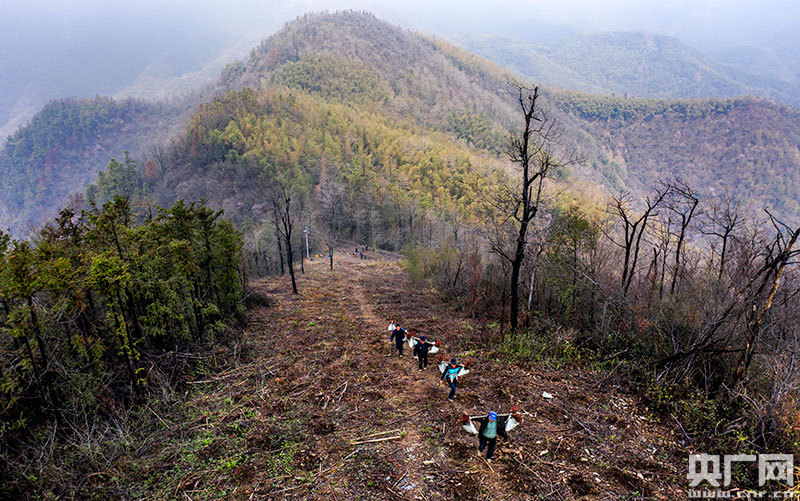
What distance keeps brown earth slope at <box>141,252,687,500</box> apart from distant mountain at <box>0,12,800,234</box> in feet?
137

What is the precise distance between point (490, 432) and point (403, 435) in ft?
6.10

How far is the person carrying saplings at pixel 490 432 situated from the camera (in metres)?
6.58

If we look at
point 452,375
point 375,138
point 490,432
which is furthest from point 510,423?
point 375,138

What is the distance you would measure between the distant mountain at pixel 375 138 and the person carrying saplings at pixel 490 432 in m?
44.0

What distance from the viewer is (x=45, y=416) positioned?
275 inches

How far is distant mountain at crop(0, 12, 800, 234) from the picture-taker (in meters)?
74.2

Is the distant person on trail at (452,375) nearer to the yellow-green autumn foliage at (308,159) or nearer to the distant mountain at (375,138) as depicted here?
the distant mountain at (375,138)

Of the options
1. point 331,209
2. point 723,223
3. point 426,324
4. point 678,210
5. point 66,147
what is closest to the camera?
point 678,210

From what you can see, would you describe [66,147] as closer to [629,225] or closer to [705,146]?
[629,225]

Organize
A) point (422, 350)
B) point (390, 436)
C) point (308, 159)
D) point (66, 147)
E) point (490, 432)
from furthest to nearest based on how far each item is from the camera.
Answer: point (66, 147) → point (308, 159) → point (422, 350) → point (390, 436) → point (490, 432)

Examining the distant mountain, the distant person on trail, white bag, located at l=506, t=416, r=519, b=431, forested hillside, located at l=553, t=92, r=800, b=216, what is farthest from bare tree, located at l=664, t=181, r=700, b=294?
forested hillside, located at l=553, t=92, r=800, b=216

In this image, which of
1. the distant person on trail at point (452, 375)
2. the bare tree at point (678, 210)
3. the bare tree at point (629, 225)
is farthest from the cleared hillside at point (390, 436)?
the bare tree at point (678, 210)

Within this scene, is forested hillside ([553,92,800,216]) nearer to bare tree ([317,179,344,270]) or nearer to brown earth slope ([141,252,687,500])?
bare tree ([317,179,344,270])

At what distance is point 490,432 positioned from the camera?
21.6 ft
